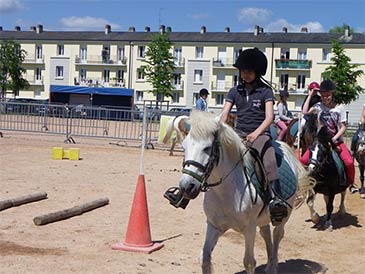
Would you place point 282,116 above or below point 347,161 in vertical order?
above

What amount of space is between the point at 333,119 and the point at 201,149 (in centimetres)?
501

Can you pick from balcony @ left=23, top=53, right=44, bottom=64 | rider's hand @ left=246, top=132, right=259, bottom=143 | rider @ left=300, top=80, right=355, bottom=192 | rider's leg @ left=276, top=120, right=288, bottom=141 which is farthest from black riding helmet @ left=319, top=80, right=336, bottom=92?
balcony @ left=23, top=53, right=44, bottom=64

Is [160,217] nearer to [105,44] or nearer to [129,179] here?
[129,179]

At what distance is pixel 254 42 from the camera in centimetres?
7919

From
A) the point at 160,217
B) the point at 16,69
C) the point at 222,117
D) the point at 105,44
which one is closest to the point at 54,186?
the point at 160,217

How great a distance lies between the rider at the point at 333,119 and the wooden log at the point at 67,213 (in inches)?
139

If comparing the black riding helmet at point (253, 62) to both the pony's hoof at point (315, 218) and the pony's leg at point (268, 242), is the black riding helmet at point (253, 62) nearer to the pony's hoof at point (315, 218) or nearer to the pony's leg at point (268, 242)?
the pony's leg at point (268, 242)

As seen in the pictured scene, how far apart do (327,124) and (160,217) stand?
317 centimetres

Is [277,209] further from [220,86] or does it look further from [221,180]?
[220,86]

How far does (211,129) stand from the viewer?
195 inches

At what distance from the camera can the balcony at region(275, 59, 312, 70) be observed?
77.1 metres

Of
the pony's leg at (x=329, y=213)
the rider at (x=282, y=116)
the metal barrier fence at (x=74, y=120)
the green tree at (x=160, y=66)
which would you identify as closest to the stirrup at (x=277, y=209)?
the pony's leg at (x=329, y=213)

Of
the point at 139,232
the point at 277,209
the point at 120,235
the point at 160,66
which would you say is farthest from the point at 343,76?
the point at 277,209

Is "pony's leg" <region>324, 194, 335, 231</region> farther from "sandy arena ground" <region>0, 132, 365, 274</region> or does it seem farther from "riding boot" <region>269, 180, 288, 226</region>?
"riding boot" <region>269, 180, 288, 226</region>
